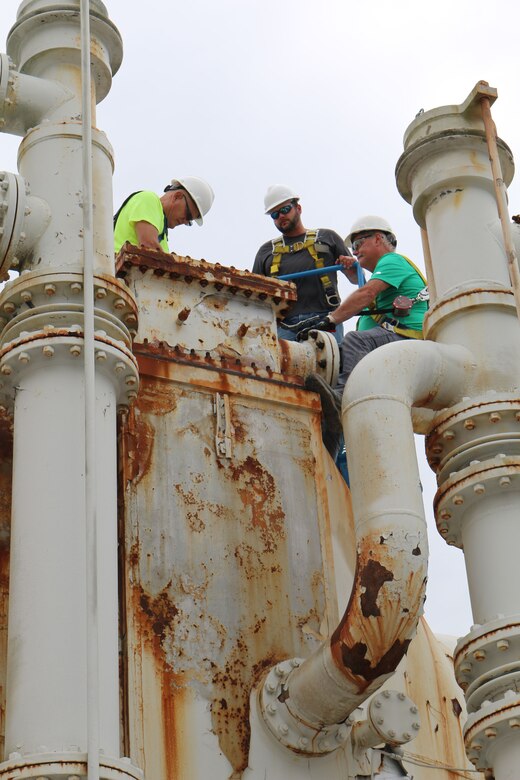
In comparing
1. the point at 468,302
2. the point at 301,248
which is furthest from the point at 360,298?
the point at 468,302

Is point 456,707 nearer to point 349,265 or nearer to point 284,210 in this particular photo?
point 349,265

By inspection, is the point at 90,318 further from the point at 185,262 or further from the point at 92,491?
the point at 185,262

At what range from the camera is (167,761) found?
9.12 meters

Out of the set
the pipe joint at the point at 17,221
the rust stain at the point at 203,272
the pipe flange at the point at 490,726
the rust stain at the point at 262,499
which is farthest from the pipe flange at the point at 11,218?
the pipe flange at the point at 490,726

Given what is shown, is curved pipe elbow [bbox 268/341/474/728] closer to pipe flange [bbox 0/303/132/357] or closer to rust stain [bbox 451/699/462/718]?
pipe flange [bbox 0/303/132/357]

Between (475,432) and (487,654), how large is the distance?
1439 mm

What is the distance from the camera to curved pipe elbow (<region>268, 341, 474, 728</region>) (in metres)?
8.98

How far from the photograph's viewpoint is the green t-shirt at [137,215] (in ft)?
41.9

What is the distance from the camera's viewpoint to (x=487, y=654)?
29.6 feet

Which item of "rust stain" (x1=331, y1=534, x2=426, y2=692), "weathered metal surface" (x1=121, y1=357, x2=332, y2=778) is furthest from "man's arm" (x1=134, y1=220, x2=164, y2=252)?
"rust stain" (x1=331, y1=534, x2=426, y2=692)

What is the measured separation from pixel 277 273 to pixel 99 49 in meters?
4.13

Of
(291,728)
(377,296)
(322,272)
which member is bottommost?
(291,728)

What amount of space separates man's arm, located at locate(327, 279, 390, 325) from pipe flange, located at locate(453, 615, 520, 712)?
4.38 metres

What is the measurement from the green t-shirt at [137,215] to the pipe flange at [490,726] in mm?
5303
